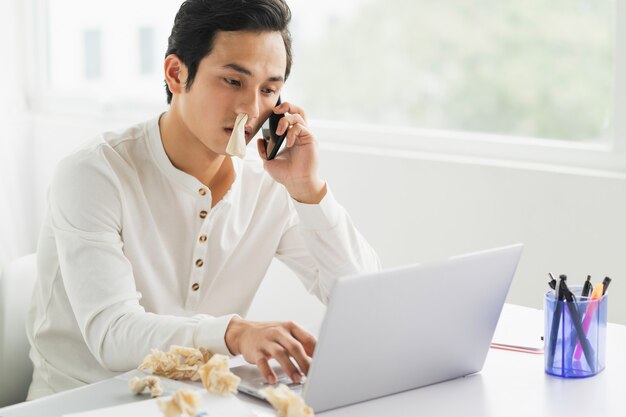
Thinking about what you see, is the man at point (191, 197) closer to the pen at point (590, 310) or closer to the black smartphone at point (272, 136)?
the black smartphone at point (272, 136)

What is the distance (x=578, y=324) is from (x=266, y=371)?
0.47m

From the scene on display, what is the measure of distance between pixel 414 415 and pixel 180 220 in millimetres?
764

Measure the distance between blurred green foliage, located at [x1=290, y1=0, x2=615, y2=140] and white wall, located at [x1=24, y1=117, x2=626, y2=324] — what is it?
0.79 feet

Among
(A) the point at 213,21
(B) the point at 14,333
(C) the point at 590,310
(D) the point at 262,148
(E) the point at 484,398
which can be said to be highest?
(A) the point at 213,21

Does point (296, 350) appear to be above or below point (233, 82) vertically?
below

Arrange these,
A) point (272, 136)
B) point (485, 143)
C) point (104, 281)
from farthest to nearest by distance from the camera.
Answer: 1. point (485, 143)
2. point (272, 136)
3. point (104, 281)

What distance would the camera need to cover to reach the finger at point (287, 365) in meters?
1.33

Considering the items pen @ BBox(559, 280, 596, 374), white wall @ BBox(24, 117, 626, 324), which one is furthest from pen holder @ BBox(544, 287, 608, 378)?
white wall @ BBox(24, 117, 626, 324)

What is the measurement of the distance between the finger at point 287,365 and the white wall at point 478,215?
1.26 m

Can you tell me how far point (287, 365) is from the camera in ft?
4.37

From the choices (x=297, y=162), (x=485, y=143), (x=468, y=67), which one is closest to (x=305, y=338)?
(x=297, y=162)

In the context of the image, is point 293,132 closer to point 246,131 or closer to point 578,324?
point 246,131

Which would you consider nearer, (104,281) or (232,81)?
(104,281)

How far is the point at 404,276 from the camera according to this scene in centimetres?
123
